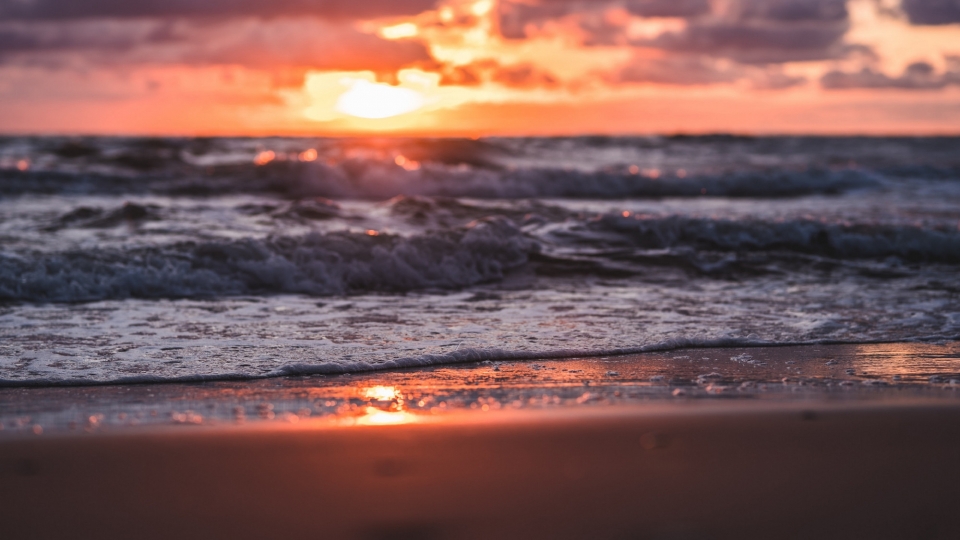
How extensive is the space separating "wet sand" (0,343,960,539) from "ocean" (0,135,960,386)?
2.29 feet

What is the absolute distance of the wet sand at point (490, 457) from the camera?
→ 2.46 m

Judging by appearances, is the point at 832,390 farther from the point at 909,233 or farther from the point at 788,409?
the point at 909,233

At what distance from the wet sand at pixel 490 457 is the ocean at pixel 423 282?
2.29 ft

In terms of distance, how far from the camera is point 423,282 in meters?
7.43

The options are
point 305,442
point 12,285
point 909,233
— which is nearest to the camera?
point 305,442

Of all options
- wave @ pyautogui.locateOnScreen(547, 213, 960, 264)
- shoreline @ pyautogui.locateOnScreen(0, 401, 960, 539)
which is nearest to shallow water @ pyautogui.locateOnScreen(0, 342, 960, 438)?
shoreline @ pyautogui.locateOnScreen(0, 401, 960, 539)

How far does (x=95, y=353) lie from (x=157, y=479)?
2.16m

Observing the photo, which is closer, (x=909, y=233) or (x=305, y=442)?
(x=305, y=442)

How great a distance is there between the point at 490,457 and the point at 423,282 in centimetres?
456

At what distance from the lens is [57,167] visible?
17.8m

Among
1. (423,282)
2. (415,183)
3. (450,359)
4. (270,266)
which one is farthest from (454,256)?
(415,183)

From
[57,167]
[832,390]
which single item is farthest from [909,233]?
[57,167]

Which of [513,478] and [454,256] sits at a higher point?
[454,256]

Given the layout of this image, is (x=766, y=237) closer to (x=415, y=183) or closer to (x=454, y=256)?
(x=454, y=256)
